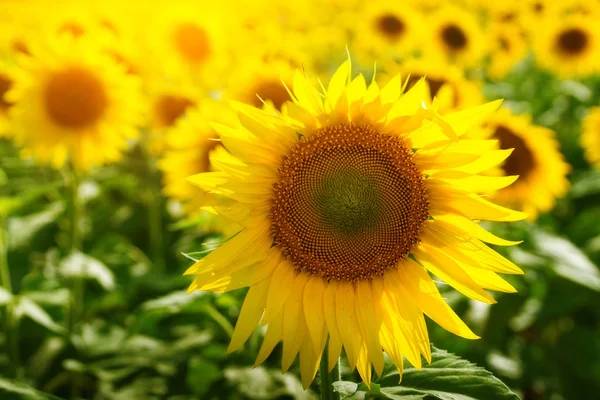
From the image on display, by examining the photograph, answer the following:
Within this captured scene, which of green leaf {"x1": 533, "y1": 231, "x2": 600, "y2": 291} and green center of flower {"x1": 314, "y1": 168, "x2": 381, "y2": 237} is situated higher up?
green center of flower {"x1": 314, "y1": 168, "x2": 381, "y2": 237}

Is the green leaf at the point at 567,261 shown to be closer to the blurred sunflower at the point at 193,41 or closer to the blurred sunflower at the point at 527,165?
the blurred sunflower at the point at 527,165

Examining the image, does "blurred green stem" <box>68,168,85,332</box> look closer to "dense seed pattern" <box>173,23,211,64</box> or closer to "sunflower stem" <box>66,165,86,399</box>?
"sunflower stem" <box>66,165,86,399</box>

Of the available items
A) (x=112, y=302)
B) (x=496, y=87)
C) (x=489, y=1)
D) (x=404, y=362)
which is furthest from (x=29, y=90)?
(x=489, y=1)

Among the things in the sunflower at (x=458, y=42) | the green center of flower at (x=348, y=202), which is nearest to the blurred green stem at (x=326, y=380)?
the green center of flower at (x=348, y=202)

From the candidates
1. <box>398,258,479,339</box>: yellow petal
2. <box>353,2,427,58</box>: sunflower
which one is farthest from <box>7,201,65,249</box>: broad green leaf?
<box>353,2,427,58</box>: sunflower

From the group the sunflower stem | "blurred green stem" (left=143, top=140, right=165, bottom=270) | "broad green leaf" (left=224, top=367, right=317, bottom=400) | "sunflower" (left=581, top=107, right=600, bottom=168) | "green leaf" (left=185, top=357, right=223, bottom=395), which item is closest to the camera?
"broad green leaf" (left=224, top=367, right=317, bottom=400)

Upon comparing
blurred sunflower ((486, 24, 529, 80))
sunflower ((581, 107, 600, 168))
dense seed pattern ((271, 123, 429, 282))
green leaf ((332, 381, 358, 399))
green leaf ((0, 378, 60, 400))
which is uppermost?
blurred sunflower ((486, 24, 529, 80))

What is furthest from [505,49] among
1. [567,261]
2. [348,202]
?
[348,202]
